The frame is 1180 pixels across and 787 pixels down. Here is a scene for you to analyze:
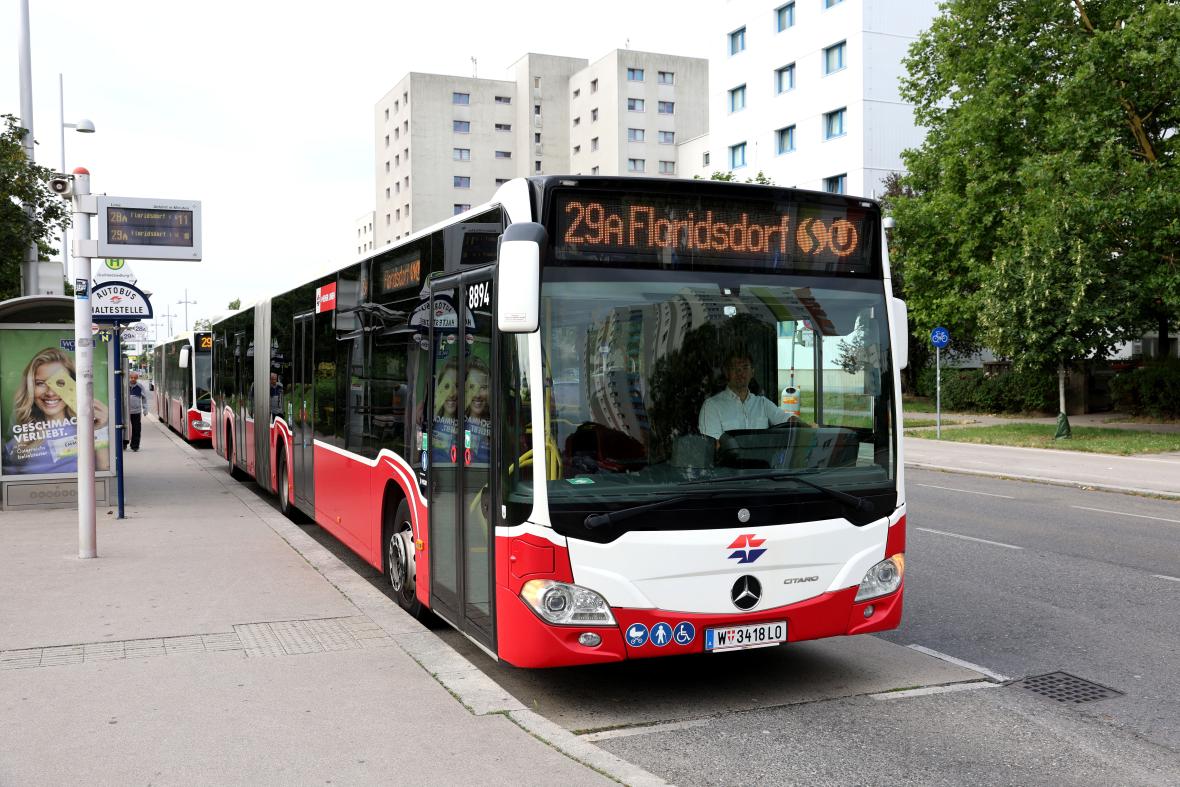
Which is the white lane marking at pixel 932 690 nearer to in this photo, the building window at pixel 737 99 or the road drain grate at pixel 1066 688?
the road drain grate at pixel 1066 688

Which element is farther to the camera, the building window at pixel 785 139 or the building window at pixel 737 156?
the building window at pixel 737 156

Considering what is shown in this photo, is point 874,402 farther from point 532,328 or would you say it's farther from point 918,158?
point 918,158

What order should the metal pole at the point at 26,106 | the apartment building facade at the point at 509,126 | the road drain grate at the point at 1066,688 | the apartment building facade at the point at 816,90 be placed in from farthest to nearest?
the apartment building facade at the point at 509,126, the apartment building facade at the point at 816,90, the metal pole at the point at 26,106, the road drain grate at the point at 1066,688

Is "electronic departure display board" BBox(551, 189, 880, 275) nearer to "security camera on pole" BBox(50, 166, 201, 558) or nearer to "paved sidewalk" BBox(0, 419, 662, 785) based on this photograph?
"paved sidewalk" BBox(0, 419, 662, 785)

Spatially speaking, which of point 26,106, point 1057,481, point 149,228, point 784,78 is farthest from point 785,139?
point 149,228

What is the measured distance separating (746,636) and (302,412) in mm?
7209

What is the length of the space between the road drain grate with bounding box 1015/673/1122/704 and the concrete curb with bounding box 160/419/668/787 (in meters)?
2.61

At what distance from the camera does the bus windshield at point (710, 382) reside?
17.1ft

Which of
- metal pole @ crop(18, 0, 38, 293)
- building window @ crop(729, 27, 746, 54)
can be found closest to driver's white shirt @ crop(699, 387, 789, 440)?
metal pole @ crop(18, 0, 38, 293)

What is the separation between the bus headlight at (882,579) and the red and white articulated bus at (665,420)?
0.01 metres

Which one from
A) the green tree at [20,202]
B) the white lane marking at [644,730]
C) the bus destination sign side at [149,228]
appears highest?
the green tree at [20,202]

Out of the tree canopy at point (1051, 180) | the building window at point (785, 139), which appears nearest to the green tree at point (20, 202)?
the tree canopy at point (1051, 180)

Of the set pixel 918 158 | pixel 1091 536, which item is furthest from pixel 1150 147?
pixel 1091 536

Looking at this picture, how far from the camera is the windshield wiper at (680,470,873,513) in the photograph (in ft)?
17.6
